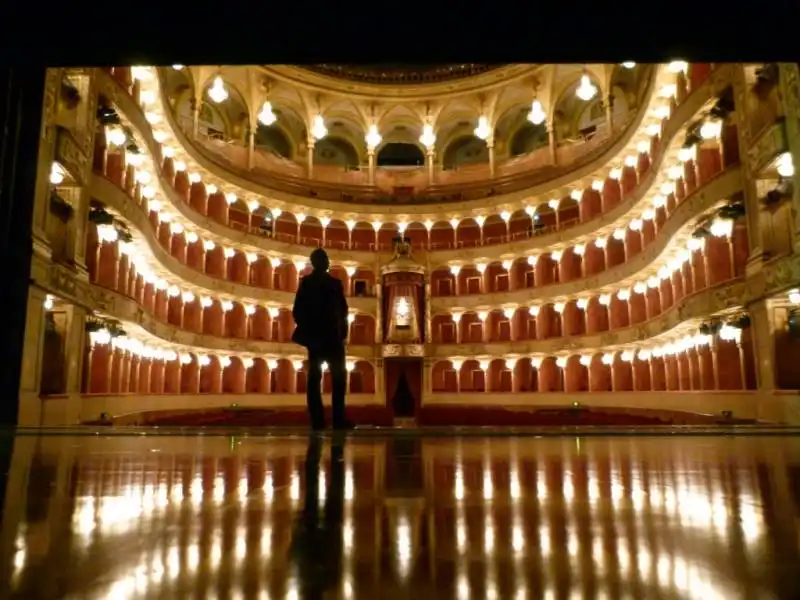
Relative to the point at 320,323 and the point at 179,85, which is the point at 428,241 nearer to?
the point at 179,85

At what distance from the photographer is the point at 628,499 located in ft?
8.40

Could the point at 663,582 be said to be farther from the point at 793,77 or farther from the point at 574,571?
the point at 793,77

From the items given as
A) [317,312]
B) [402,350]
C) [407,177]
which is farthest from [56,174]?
[407,177]

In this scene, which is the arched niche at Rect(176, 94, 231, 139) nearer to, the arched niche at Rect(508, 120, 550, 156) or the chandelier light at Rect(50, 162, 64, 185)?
the arched niche at Rect(508, 120, 550, 156)

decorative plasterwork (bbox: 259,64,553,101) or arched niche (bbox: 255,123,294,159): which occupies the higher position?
decorative plasterwork (bbox: 259,64,553,101)

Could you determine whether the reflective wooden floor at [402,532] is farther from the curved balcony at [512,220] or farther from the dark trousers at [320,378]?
the curved balcony at [512,220]

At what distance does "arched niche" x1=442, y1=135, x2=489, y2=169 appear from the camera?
44.6 m

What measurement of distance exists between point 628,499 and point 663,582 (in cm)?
125

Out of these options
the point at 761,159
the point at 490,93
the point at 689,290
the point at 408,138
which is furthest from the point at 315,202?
the point at 761,159

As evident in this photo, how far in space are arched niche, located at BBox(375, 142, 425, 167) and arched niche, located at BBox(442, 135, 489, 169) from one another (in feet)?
6.73

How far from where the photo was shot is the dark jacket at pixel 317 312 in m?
8.41

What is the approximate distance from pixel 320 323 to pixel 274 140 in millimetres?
37288

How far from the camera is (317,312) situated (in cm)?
843

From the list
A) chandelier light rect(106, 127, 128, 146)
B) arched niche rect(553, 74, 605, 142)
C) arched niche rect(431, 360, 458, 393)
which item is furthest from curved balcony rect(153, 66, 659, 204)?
chandelier light rect(106, 127, 128, 146)
